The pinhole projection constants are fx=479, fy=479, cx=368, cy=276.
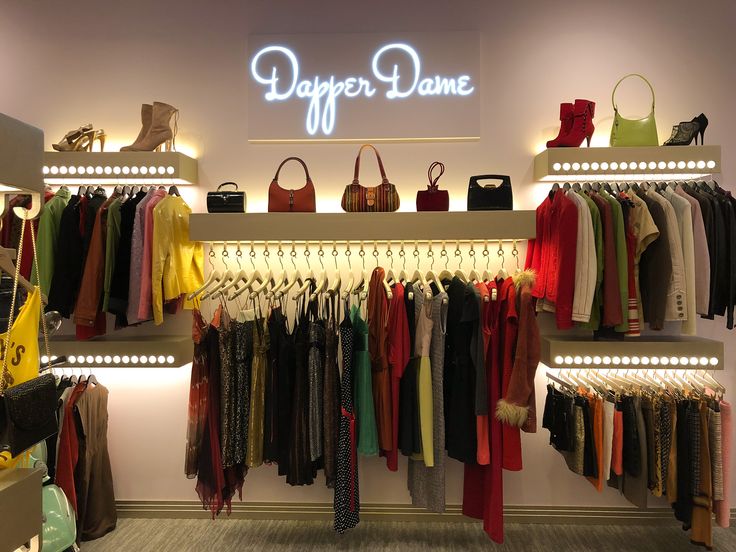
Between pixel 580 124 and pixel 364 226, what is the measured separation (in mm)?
1426

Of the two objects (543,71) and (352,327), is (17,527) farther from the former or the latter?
(543,71)

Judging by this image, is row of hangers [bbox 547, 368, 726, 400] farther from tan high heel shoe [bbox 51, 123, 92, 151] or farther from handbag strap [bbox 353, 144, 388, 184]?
tan high heel shoe [bbox 51, 123, 92, 151]

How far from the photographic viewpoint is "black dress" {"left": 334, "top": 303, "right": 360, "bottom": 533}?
2.59 metres

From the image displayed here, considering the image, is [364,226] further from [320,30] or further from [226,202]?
[320,30]

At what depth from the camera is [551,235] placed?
2777 millimetres

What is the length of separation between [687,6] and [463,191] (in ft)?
6.09

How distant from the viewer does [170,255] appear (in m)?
2.82

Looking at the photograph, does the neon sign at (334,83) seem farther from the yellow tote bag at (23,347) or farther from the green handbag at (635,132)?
the yellow tote bag at (23,347)

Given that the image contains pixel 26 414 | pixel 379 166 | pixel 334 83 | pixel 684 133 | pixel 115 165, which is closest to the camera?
pixel 26 414

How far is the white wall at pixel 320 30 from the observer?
3.11 m

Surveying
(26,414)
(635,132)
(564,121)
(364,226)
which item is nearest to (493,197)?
(564,121)

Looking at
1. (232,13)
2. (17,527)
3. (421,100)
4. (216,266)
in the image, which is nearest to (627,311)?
(421,100)

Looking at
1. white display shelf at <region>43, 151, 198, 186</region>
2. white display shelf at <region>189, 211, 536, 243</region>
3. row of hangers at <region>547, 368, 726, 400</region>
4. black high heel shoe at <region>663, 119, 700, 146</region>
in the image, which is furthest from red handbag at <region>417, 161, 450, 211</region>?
white display shelf at <region>43, 151, 198, 186</region>

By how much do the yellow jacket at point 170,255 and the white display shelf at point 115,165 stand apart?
200mm
